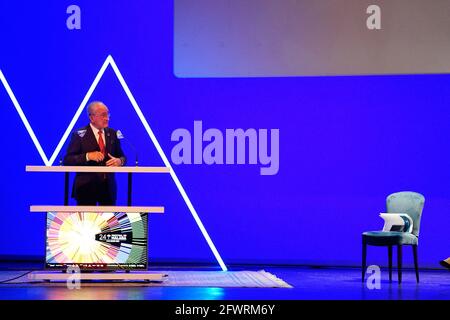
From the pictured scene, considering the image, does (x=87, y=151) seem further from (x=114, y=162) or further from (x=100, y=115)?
(x=114, y=162)

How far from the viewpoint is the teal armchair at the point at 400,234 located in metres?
5.89

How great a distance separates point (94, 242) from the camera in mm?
5266

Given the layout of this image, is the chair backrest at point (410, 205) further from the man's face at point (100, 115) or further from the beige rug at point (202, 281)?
the man's face at point (100, 115)

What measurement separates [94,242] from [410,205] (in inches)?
105

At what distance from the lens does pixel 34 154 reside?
24.5ft

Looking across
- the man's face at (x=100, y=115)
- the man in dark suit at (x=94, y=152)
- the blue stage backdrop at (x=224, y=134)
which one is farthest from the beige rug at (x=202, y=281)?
the man's face at (x=100, y=115)

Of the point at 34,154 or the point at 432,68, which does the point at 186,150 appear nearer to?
the point at 34,154

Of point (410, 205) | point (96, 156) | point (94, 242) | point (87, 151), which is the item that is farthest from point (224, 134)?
point (94, 242)

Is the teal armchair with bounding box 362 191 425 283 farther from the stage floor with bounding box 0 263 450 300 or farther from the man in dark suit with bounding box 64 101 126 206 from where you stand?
the man in dark suit with bounding box 64 101 126 206

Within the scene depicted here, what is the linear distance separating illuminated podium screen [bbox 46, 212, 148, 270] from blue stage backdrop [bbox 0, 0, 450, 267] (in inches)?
84.1

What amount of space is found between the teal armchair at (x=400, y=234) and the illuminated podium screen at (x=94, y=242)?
1.84 metres

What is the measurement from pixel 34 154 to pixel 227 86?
6.70 ft
